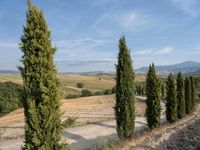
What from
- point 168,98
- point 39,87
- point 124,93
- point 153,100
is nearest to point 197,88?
point 168,98

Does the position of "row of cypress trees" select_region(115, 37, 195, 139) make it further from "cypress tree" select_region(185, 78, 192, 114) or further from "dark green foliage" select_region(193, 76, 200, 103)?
"dark green foliage" select_region(193, 76, 200, 103)

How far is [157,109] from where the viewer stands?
1962cm

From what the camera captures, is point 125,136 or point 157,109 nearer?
point 125,136

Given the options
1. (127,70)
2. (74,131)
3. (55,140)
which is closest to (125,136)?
(127,70)

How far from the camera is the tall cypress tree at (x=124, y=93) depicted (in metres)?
16.3

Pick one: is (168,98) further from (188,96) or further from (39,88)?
(39,88)

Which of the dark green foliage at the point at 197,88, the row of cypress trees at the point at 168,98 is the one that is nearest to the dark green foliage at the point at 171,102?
the row of cypress trees at the point at 168,98

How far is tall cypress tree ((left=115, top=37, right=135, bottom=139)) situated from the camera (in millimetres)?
16297

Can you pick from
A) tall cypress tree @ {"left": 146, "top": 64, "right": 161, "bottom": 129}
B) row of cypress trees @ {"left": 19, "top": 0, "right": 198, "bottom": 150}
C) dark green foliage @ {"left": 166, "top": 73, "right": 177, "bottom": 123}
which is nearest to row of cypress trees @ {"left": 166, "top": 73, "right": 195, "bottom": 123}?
dark green foliage @ {"left": 166, "top": 73, "right": 177, "bottom": 123}

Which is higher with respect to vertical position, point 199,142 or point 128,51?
point 128,51

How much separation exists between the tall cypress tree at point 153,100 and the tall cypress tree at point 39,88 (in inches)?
413

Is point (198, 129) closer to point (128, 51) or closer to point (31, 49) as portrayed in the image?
point (128, 51)

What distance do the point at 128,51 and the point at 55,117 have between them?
832cm

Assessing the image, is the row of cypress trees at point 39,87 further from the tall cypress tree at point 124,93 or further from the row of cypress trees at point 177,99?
the row of cypress trees at point 177,99
